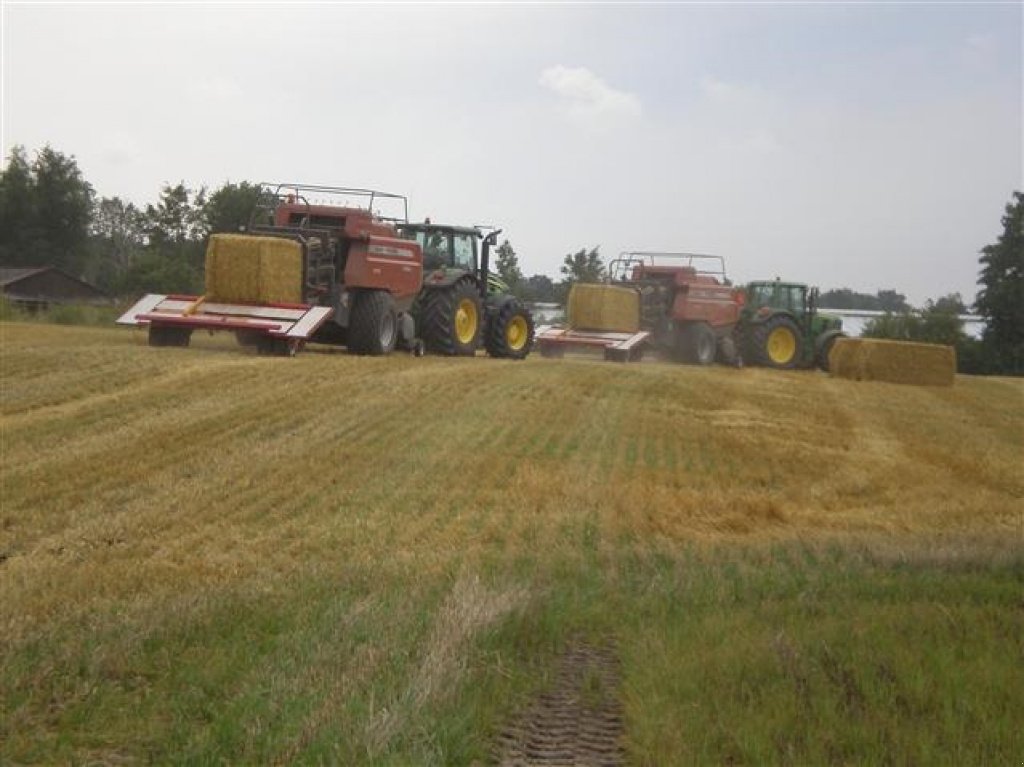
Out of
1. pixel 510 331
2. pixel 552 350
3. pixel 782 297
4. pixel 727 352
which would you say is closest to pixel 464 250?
pixel 510 331

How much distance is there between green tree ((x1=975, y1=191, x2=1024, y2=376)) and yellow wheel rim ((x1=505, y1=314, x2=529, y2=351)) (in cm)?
4220

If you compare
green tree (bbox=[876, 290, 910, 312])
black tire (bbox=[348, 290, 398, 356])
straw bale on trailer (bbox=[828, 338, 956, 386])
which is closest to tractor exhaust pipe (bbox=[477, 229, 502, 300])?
black tire (bbox=[348, 290, 398, 356])

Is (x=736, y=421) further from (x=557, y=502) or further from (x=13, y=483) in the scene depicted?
(x=13, y=483)

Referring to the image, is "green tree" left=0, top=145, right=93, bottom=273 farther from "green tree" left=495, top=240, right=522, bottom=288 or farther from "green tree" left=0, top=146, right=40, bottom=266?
"green tree" left=495, top=240, right=522, bottom=288

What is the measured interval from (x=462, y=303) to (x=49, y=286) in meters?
35.4

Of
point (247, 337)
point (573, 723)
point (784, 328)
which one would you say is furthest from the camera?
point (784, 328)

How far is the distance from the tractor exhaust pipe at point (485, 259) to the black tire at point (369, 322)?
3.83 metres

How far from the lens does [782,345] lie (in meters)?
33.1

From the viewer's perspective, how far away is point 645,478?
12.1 meters

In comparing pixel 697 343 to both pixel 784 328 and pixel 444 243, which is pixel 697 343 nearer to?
pixel 784 328

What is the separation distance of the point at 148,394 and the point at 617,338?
54.1 feet

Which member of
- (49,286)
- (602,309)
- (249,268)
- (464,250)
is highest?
(464,250)

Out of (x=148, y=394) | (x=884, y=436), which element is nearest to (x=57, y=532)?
(x=148, y=394)

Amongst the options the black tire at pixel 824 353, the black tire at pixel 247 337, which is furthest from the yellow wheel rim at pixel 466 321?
the black tire at pixel 824 353
